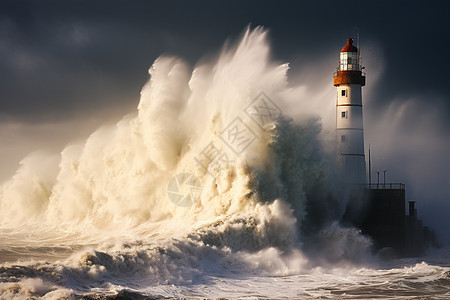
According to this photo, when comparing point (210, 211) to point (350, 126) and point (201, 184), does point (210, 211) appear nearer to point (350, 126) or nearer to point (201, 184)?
point (201, 184)

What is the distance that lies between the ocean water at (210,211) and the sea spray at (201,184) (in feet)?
0.15

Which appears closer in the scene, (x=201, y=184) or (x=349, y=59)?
(x=201, y=184)

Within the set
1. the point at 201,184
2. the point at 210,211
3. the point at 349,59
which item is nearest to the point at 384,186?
the point at 349,59

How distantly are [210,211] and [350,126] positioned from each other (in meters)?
8.36

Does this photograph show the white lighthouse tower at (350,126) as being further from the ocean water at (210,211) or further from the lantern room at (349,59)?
the ocean water at (210,211)

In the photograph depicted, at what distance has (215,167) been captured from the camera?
25.8 m

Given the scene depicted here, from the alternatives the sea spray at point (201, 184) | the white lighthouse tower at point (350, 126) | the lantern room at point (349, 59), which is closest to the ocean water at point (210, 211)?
the sea spray at point (201, 184)

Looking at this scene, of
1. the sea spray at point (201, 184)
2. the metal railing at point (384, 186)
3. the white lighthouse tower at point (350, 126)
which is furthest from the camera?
the white lighthouse tower at point (350, 126)

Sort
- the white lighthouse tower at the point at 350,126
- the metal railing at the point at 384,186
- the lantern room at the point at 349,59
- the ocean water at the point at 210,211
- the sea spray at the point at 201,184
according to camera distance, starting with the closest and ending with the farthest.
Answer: the ocean water at the point at 210,211
the sea spray at the point at 201,184
the metal railing at the point at 384,186
the white lighthouse tower at the point at 350,126
the lantern room at the point at 349,59

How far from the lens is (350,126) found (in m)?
31.0

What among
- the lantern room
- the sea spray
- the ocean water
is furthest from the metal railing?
the lantern room

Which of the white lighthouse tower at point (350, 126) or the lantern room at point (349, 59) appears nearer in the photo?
the white lighthouse tower at point (350, 126)

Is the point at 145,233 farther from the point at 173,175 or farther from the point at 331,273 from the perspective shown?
the point at 331,273

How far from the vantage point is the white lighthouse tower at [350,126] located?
102 feet
